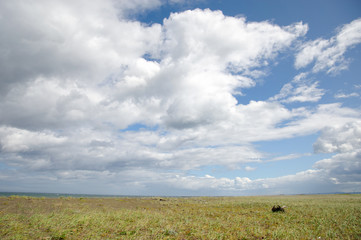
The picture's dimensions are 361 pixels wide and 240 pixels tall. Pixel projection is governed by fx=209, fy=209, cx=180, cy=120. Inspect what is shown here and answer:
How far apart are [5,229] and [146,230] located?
8751 millimetres

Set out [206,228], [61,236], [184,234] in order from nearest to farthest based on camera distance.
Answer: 1. [61,236]
2. [184,234]
3. [206,228]

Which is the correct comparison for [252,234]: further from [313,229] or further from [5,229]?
[5,229]

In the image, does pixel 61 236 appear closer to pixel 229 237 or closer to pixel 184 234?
pixel 184 234

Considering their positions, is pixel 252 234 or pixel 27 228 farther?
pixel 252 234

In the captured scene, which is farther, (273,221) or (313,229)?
(273,221)

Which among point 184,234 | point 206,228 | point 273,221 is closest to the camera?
point 184,234

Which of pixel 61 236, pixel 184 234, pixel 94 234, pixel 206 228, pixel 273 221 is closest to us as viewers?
pixel 61 236

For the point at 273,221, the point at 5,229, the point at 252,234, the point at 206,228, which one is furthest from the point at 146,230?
the point at 273,221

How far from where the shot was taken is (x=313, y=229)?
17203 mm

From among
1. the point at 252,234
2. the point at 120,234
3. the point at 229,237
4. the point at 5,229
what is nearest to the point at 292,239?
the point at 252,234

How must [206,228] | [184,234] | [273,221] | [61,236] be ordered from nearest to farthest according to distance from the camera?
[61,236], [184,234], [206,228], [273,221]

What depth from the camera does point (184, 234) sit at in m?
14.5

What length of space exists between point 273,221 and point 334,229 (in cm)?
484

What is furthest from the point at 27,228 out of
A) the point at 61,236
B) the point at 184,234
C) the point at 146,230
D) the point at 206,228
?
the point at 206,228
